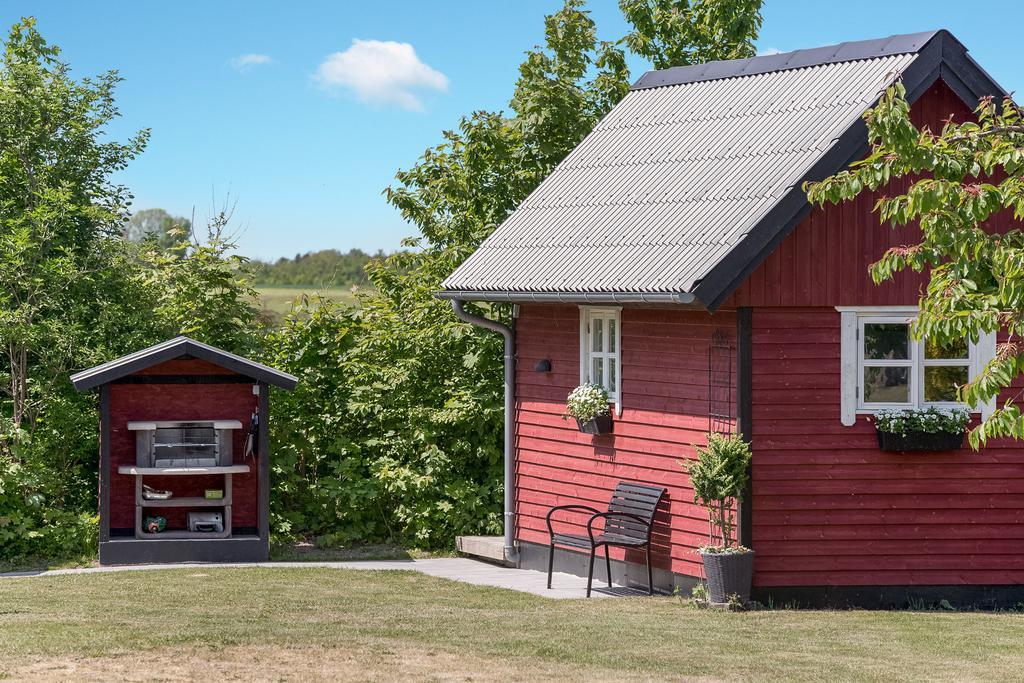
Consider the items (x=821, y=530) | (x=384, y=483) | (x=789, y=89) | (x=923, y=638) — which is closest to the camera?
(x=923, y=638)

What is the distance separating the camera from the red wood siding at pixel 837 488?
11445 millimetres

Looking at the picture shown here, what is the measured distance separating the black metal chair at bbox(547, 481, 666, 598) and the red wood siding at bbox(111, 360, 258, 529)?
378 centimetres

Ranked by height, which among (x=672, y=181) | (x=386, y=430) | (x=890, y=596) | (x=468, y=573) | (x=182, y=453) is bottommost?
(x=468, y=573)

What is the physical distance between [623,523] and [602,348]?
5.67 feet

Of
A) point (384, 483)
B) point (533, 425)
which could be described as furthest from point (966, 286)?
point (384, 483)

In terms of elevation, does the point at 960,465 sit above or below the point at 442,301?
below

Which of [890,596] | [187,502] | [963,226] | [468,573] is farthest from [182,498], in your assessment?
[963,226]

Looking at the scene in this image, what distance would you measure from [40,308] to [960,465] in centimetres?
1007

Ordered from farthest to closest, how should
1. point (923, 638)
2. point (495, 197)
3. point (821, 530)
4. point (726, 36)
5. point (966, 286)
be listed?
point (726, 36)
point (495, 197)
point (821, 530)
point (923, 638)
point (966, 286)

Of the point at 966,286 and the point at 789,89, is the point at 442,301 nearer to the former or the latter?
the point at 789,89

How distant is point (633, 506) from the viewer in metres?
12.3

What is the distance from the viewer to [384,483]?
15.3 metres

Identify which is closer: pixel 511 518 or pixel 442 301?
pixel 511 518

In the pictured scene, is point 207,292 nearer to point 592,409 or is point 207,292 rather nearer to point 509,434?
point 509,434
